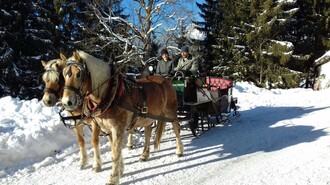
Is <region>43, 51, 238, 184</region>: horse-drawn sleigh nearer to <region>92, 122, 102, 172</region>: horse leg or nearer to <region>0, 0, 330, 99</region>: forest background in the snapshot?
<region>92, 122, 102, 172</region>: horse leg

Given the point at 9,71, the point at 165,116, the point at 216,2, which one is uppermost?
the point at 216,2

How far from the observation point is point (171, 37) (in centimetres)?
1977

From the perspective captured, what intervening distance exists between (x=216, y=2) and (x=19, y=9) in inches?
668

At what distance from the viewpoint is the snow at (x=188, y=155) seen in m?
5.26

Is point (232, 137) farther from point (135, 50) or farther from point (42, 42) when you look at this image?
point (42, 42)

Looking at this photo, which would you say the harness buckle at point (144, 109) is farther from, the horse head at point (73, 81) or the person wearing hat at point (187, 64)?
the person wearing hat at point (187, 64)

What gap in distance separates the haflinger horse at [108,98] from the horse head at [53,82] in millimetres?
239

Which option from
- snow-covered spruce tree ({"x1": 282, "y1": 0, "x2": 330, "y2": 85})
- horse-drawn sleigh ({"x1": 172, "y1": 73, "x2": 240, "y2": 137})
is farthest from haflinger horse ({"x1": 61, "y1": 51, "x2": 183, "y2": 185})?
snow-covered spruce tree ({"x1": 282, "y1": 0, "x2": 330, "y2": 85})

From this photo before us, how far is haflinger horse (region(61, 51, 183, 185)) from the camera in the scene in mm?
4473

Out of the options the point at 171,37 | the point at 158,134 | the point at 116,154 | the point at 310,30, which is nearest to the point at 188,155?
the point at 158,134

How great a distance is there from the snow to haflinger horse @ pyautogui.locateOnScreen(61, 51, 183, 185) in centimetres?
78

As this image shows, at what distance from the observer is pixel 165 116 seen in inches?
270

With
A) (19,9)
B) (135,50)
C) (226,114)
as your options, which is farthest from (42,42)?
(226,114)

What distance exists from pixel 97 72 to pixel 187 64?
12.3 ft
